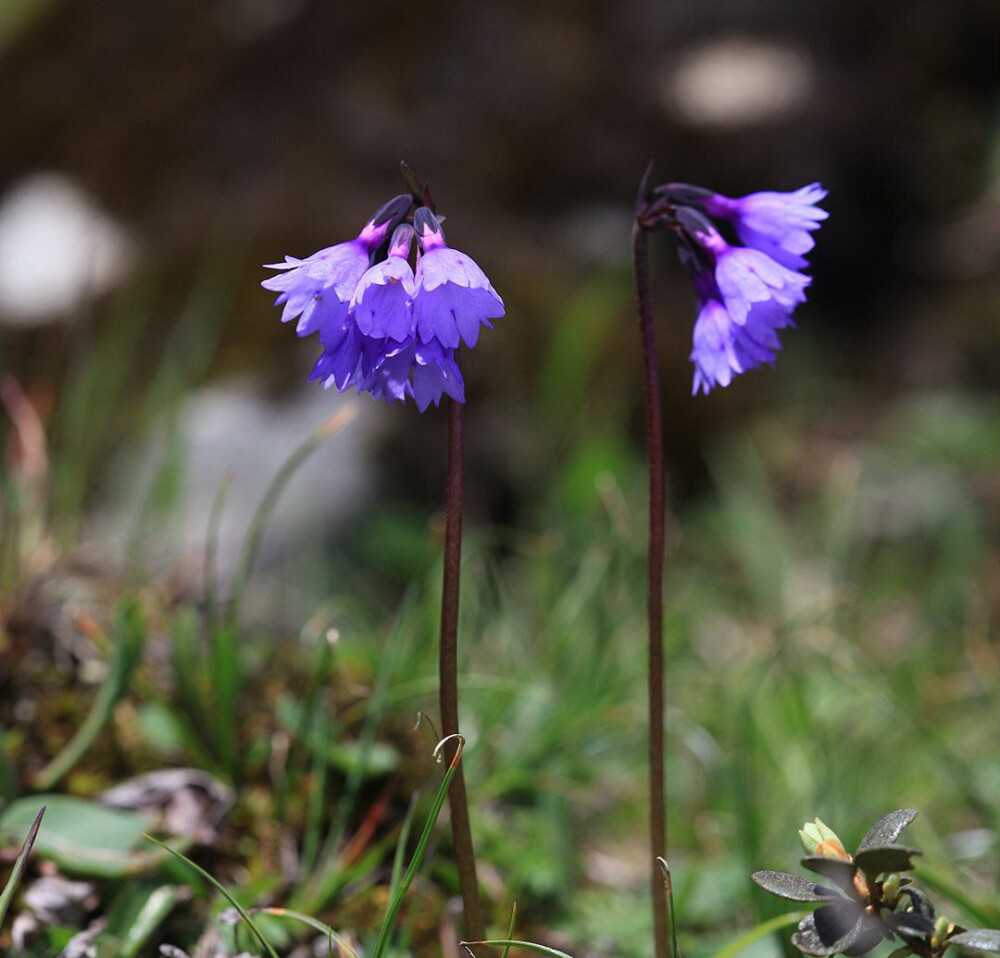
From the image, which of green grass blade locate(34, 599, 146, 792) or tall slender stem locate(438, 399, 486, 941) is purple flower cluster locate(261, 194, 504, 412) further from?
A: green grass blade locate(34, 599, 146, 792)

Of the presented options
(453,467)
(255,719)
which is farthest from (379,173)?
(453,467)

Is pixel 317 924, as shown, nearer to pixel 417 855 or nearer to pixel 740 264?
pixel 417 855

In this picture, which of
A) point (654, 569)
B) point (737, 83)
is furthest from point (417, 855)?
point (737, 83)

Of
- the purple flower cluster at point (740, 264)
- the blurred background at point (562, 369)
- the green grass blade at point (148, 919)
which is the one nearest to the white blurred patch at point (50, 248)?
the blurred background at point (562, 369)

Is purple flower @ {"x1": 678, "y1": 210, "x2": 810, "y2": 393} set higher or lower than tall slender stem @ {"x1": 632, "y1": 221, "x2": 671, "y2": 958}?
higher

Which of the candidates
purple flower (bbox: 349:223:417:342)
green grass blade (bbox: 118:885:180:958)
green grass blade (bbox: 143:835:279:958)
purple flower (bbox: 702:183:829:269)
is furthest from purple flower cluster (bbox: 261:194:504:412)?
green grass blade (bbox: 118:885:180:958)

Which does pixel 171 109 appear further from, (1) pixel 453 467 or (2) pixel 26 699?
(1) pixel 453 467

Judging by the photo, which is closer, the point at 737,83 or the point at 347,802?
the point at 347,802
